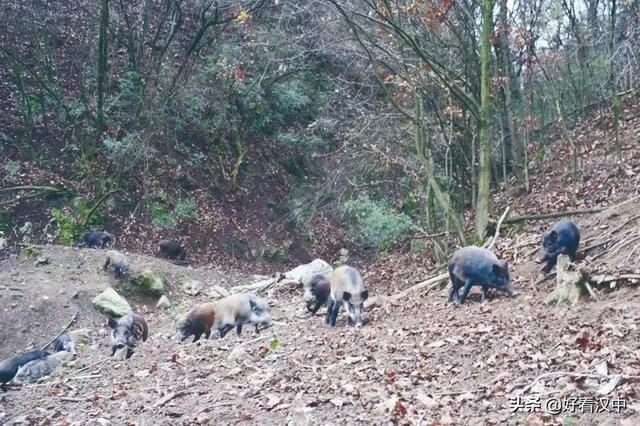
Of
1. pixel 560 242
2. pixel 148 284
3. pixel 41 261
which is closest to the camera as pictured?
pixel 560 242

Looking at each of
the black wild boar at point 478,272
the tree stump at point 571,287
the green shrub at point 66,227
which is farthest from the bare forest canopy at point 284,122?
the tree stump at point 571,287

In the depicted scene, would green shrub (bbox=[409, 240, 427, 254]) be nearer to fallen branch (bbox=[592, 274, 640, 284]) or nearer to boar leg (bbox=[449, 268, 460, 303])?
boar leg (bbox=[449, 268, 460, 303])

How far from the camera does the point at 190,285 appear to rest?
14836 mm

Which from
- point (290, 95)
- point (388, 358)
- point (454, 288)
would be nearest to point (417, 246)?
point (454, 288)

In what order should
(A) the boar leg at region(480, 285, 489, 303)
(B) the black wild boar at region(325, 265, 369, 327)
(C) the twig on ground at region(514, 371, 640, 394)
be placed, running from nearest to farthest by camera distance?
1. (C) the twig on ground at region(514, 371, 640, 394)
2. (A) the boar leg at region(480, 285, 489, 303)
3. (B) the black wild boar at region(325, 265, 369, 327)

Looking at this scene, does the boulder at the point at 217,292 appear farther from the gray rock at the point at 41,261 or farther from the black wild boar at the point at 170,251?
the gray rock at the point at 41,261

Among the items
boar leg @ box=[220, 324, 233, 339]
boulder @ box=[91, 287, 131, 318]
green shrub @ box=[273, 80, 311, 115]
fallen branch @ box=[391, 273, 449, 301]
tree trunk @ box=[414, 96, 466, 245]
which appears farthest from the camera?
green shrub @ box=[273, 80, 311, 115]

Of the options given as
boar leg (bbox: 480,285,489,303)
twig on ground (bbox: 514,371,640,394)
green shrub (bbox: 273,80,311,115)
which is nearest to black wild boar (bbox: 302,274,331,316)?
boar leg (bbox: 480,285,489,303)

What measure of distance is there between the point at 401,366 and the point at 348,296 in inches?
118

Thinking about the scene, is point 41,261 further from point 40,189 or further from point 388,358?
point 388,358

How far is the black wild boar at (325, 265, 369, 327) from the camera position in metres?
9.38

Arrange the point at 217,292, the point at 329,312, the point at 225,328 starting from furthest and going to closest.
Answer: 1. the point at 217,292
2. the point at 225,328
3. the point at 329,312

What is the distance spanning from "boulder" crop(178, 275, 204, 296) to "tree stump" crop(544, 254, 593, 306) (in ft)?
29.4

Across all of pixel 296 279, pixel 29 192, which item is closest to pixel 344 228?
pixel 296 279
